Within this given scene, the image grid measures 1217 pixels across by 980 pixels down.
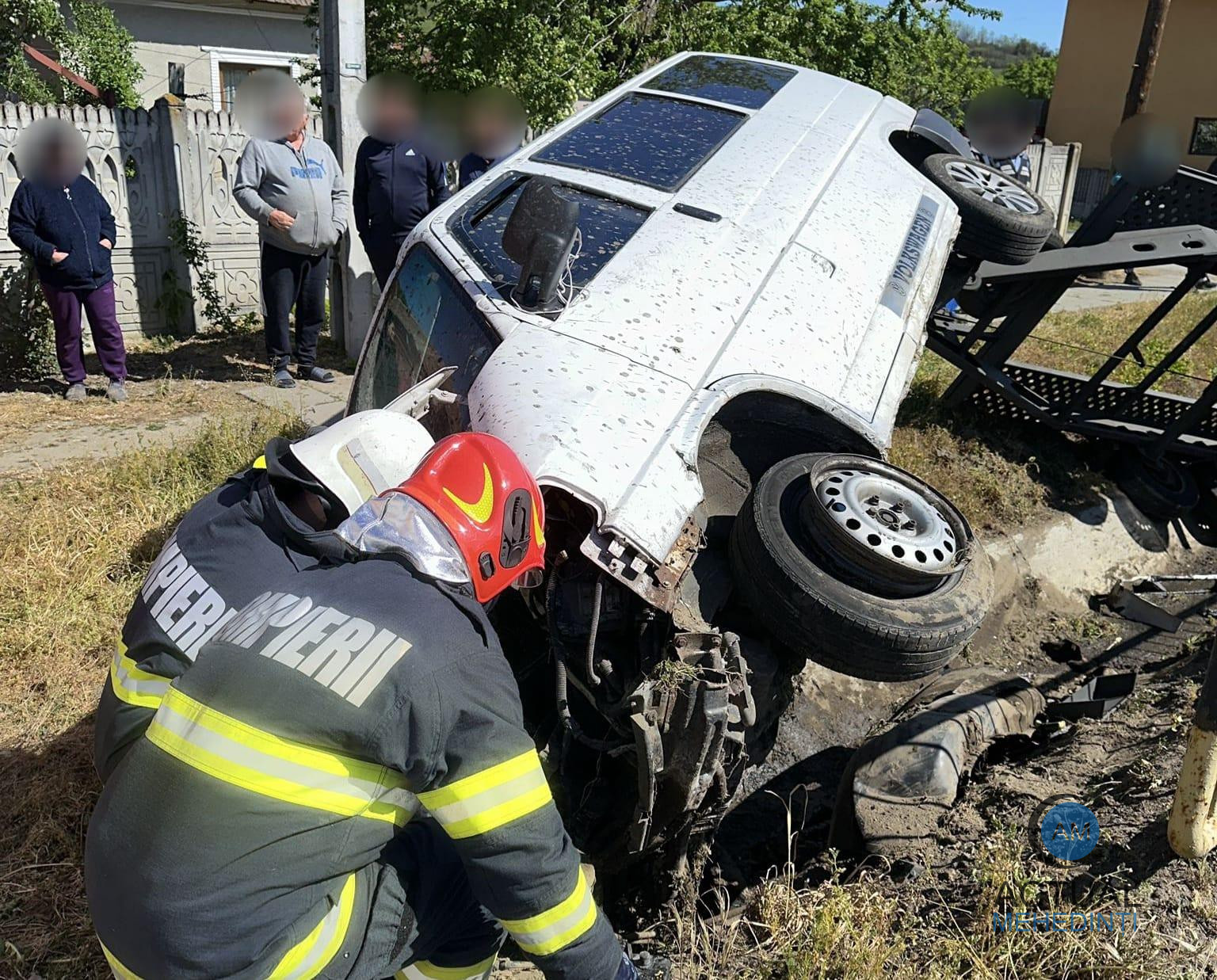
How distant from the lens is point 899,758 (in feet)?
10.6

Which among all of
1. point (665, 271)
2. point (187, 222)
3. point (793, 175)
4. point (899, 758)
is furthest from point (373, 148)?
point (899, 758)

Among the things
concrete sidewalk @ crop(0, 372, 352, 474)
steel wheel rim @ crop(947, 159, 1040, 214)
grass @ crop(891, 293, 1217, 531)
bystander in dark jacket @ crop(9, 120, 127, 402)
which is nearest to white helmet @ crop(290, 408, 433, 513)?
concrete sidewalk @ crop(0, 372, 352, 474)

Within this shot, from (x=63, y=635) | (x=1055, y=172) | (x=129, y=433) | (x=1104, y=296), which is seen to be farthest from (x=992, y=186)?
(x=1055, y=172)

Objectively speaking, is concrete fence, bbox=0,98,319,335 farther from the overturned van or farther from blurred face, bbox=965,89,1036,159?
blurred face, bbox=965,89,1036,159

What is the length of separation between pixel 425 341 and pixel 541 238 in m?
0.60

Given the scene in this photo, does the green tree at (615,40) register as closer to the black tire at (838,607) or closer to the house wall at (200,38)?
the black tire at (838,607)

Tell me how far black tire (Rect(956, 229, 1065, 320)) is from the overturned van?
4.17 feet

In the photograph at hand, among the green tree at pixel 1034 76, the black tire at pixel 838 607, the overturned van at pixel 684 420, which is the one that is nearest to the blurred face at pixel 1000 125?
the overturned van at pixel 684 420

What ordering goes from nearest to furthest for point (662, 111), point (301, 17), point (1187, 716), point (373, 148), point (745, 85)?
1. point (1187, 716)
2. point (662, 111)
3. point (745, 85)
4. point (373, 148)
5. point (301, 17)

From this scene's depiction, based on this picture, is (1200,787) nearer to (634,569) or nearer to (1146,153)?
(634,569)

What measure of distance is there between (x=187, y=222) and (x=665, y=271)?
20.0ft

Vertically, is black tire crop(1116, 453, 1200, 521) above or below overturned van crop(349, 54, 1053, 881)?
below

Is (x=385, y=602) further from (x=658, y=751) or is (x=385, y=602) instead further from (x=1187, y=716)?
(x=1187, y=716)

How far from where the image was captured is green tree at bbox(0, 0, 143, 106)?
1423 centimetres
